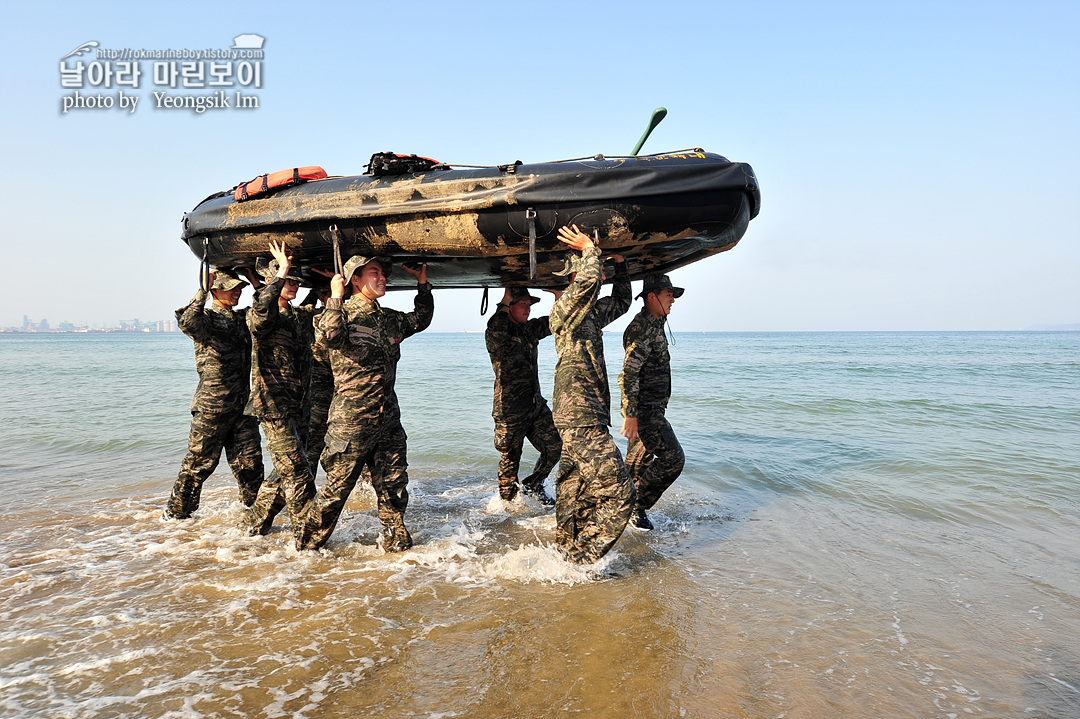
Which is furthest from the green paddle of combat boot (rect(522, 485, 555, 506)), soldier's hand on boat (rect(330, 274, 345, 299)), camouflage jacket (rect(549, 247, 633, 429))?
combat boot (rect(522, 485, 555, 506))

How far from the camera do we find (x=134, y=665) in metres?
2.97

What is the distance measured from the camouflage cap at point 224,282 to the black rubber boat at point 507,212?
1.15 feet

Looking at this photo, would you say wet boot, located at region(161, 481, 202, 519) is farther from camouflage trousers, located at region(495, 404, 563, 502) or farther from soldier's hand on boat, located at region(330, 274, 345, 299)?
camouflage trousers, located at region(495, 404, 563, 502)

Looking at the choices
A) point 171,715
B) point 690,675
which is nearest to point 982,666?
point 690,675

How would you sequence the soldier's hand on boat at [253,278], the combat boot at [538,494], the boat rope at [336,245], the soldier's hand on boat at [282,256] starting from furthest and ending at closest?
the combat boot at [538,494] < the soldier's hand on boat at [253,278] < the soldier's hand on boat at [282,256] < the boat rope at [336,245]

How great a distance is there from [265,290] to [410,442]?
6.02 meters

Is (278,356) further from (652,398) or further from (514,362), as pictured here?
(652,398)

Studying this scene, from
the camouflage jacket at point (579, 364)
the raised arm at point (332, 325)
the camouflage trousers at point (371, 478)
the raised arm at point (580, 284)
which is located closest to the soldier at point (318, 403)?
the camouflage trousers at point (371, 478)

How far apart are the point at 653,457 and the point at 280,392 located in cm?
333

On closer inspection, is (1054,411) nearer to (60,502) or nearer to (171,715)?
(171,715)

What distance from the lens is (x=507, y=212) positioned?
4.11 m

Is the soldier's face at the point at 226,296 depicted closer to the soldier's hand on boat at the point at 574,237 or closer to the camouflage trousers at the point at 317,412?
the camouflage trousers at the point at 317,412

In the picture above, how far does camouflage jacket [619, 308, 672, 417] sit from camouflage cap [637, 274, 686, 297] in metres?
0.19

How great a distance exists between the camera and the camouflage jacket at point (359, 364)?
14.0ft
